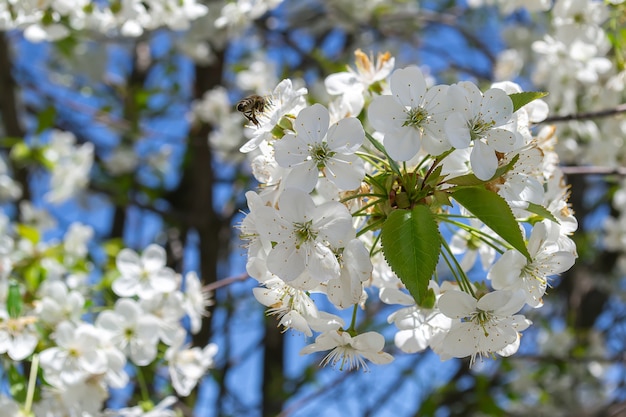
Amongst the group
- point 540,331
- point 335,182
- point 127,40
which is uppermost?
point 335,182

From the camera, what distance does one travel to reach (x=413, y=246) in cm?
Answer: 98

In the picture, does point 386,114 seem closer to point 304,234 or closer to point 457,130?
point 457,130

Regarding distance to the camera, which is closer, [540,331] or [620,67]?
[620,67]

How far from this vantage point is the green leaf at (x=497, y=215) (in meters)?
1.00

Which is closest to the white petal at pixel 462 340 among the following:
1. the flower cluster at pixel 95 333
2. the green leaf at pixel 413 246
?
the green leaf at pixel 413 246

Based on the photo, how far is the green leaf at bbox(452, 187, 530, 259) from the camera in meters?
1.00

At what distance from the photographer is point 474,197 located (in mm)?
1024

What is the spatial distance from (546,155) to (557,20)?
996 mm

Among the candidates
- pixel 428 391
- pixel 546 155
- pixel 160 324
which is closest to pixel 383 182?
pixel 546 155

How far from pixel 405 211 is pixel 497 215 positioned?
13 centimetres

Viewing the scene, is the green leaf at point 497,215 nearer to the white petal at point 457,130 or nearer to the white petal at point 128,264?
the white petal at point 457,130

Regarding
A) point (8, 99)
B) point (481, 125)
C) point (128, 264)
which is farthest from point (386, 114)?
point (8, 99)

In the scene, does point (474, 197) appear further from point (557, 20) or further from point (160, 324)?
point (557, 20)

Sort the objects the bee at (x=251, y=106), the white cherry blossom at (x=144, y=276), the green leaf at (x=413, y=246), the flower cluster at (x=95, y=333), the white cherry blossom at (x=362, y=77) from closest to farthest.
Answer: the green leaf at (x=413, y=246) → the bee at (x=251, y=106) → the white cherry blossom at (x=362, y=77) → the flower cluster at (x=95, y=333) → the white cherry blossom at (x=144, y=276)
